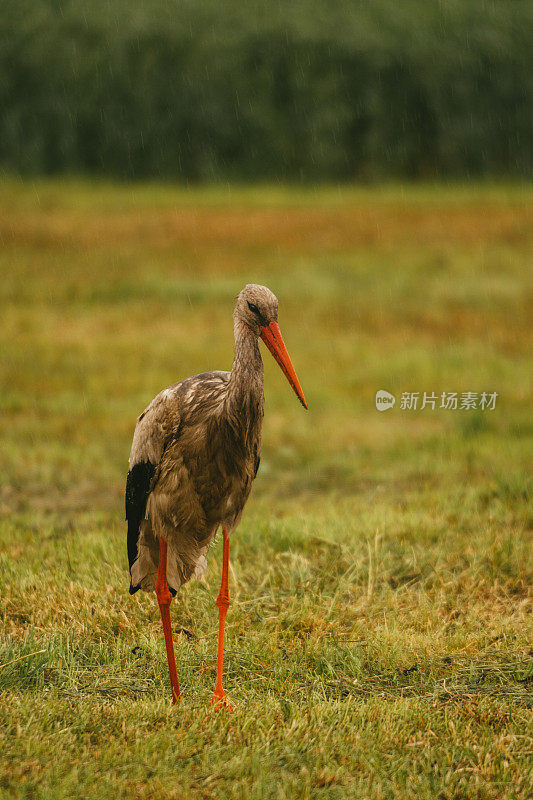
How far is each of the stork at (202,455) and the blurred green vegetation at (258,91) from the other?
47.9 ft

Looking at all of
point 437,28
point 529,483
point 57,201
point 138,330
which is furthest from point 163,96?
point 529,483

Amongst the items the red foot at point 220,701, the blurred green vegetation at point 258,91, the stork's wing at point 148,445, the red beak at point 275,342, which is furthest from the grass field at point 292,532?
the blurred green vegetation at point 258,91

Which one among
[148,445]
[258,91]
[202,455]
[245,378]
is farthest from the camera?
[258,91]

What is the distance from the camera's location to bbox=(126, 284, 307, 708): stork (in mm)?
3385

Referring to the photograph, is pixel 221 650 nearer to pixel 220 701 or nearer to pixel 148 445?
pixel 220 701

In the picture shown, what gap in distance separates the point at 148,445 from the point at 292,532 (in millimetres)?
1804

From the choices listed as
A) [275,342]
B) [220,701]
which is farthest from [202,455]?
[220,701]

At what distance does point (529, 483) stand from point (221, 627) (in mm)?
3299

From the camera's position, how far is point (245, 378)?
335 cm

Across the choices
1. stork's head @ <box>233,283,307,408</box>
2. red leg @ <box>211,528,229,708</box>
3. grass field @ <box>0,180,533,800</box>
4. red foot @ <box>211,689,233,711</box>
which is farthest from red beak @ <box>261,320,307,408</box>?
grass field @ <box>0,180,533,800</box>

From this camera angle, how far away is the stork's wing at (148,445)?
3605 mm

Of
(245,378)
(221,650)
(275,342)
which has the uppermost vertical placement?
(275,342)

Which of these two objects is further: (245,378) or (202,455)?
(202,455)

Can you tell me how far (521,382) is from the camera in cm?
938
